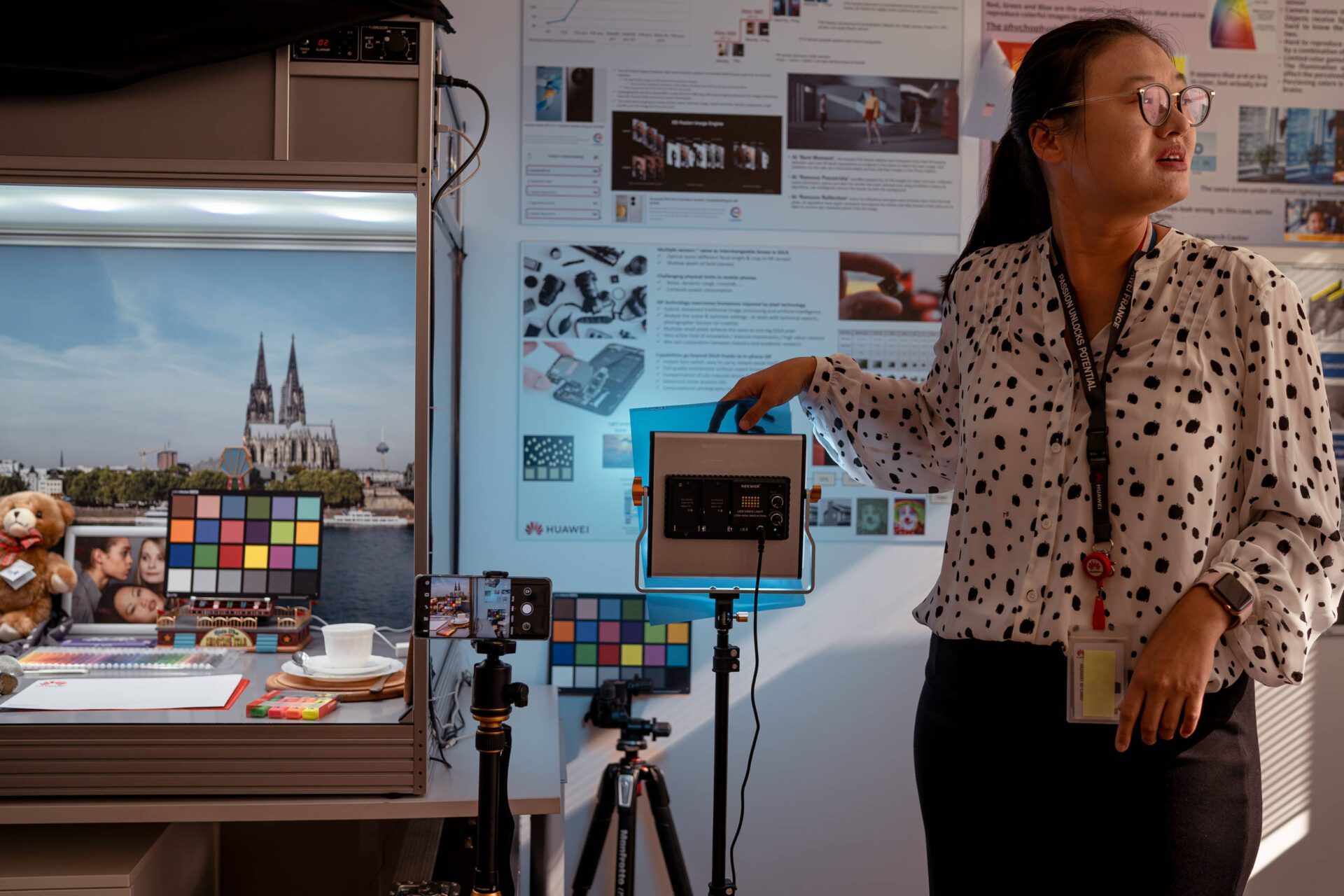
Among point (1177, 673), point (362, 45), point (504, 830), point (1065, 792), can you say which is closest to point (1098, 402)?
point (1177, 673)

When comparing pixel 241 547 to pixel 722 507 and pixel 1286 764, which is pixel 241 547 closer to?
pixel 722 507

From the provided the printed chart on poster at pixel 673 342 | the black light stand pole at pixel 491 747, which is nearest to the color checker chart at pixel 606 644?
the printed chart on poster at pixel 673 342

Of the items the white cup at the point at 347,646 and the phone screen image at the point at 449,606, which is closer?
the phone screen image at the point at 449,606

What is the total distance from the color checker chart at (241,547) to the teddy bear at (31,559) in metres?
0.26

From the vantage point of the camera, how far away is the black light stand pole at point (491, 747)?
126 cm

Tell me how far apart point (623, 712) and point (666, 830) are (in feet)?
0.92

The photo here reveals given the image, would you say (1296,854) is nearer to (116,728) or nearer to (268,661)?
(268,661)

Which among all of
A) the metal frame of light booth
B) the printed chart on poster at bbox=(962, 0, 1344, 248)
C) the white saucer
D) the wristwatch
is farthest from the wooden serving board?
the printed chart on poster at bbox=(962, 0, 1344, 248)

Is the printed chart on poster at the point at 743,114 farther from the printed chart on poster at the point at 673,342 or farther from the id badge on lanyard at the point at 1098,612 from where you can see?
the id badge on lanyard at the point at 1098,612

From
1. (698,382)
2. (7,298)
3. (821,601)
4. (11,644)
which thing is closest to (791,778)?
(821,601)

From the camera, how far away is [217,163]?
63.8 inches

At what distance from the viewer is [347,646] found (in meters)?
1.91

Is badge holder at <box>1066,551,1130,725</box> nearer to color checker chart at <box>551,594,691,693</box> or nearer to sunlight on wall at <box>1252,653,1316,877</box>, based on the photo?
color checker chart at <box>551,594,691,693</box>

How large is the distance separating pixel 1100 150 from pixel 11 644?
2.27 m
